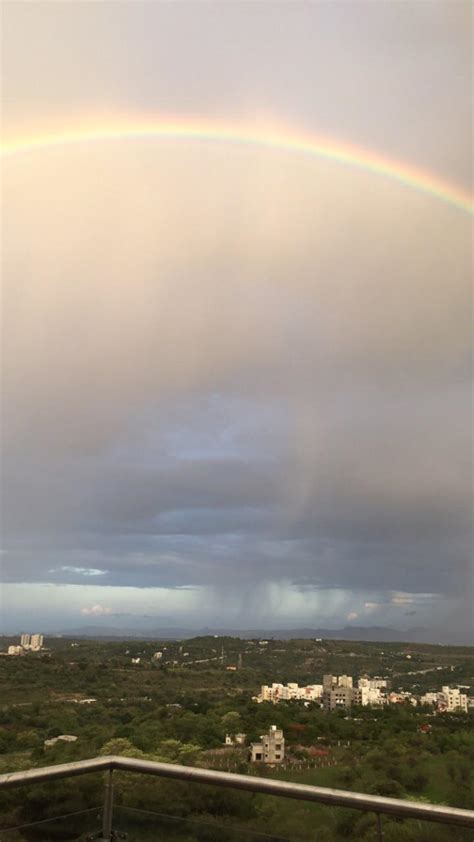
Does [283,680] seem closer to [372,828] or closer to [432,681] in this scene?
[432,681]

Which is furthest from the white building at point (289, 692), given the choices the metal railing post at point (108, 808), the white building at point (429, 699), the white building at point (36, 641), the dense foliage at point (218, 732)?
the metal railing post at point (108, 808)

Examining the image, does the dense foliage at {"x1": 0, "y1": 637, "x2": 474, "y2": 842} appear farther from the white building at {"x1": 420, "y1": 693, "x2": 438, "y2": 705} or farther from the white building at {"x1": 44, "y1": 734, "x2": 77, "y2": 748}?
the white building at {"x1": 420, "y1": 693, "x2": 438, "y2": 705}

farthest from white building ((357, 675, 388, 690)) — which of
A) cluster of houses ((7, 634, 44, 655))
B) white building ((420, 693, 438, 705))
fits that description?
cluster of houses ((7, 634, 44, 655))

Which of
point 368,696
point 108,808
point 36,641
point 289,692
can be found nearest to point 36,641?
point 36,641

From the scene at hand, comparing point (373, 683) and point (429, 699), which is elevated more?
point (373, 683)

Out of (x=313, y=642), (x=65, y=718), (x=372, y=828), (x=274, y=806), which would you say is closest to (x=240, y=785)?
(x=274, y=806)

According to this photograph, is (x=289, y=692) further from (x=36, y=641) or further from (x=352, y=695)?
(x=36, y=641)
